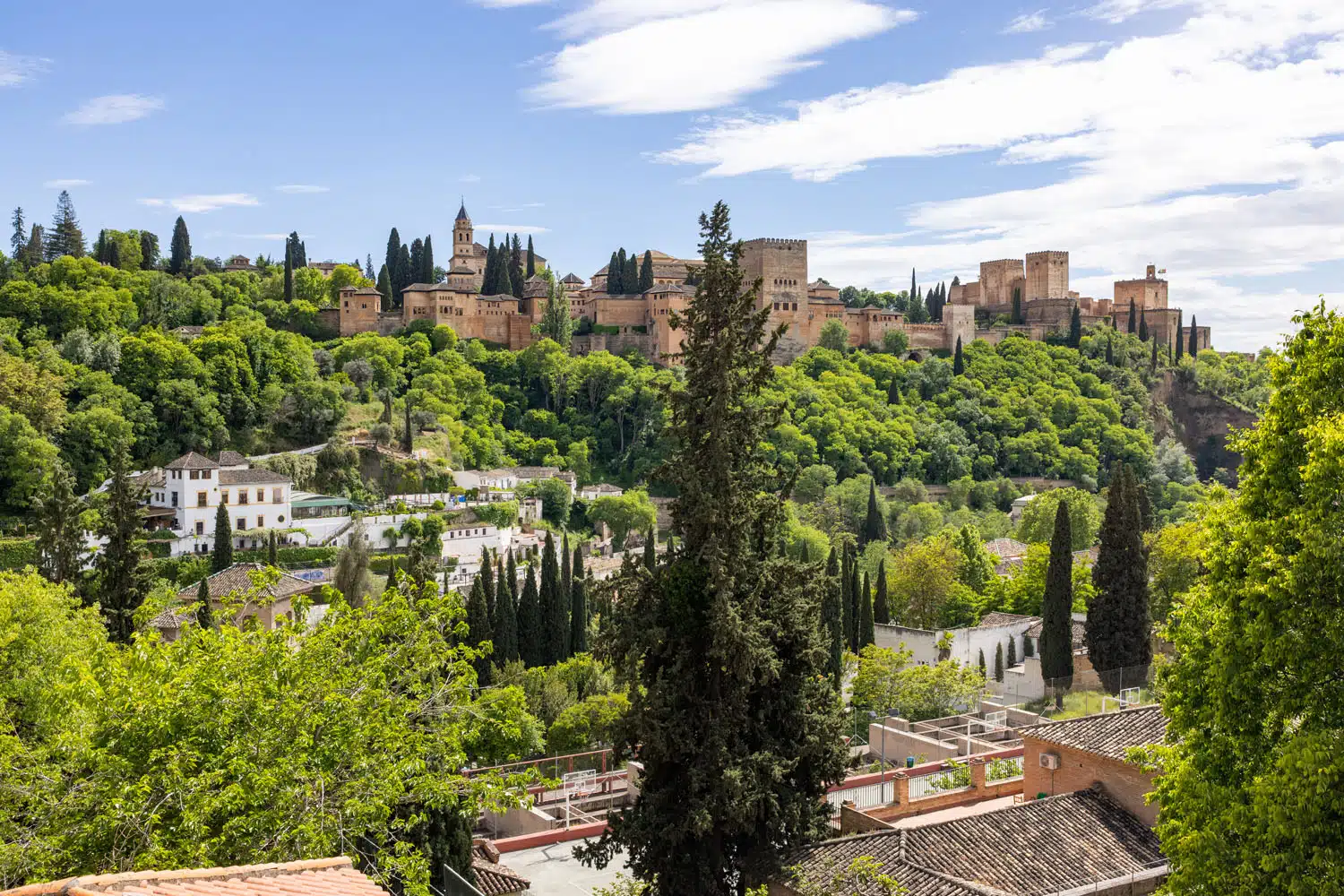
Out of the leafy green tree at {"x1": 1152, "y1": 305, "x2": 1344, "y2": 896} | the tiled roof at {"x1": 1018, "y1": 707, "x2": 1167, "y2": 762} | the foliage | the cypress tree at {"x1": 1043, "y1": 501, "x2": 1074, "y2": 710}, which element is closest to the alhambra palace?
the cypress tree at {"x1": 1043, "y1": 501, "x2": 1074, "y2": 710}

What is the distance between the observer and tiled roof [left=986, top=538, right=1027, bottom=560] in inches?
2153

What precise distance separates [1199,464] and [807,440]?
41778 mm

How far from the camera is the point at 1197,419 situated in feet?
321

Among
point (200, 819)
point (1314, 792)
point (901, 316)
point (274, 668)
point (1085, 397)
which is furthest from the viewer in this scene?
point (901, 316)

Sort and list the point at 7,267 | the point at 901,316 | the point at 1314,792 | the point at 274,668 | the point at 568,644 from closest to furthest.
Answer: the point at 1314,792 < the point at 274,668 < the point at 568,644 < the point at 7,267 < the point at 901,316

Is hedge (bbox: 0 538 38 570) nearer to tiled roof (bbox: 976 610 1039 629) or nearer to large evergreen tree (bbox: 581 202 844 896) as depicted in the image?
tiled roof (bbox: 976 610 1039 629)

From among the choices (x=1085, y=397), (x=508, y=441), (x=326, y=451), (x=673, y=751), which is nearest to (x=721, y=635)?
(x=673, y=751)

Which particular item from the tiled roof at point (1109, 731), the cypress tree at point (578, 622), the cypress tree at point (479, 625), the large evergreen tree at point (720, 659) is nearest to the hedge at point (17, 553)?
the cypress tree at point (479, 625)

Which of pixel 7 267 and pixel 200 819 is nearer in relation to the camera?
pixel 200 819

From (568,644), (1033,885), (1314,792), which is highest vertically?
(1314,792)

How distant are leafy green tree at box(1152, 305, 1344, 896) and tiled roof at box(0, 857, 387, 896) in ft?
20.6

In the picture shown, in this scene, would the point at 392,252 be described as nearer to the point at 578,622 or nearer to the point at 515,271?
the point at 515,271

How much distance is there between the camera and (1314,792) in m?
7.61

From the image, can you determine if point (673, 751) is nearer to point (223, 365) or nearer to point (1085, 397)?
point (223, 365)
